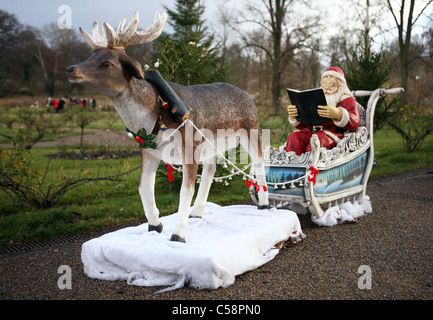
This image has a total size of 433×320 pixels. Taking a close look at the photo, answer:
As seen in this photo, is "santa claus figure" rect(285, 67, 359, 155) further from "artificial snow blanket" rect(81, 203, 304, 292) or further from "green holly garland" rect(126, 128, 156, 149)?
"green holly garland" rect(126, 128, 156, 149)

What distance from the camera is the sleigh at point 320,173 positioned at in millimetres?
4449

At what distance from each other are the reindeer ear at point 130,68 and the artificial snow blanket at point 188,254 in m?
1.40

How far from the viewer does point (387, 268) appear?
3.33 m

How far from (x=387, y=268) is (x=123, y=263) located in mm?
2357

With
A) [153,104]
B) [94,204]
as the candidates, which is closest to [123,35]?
[153,104]

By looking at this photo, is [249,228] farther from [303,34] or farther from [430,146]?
[303,34]

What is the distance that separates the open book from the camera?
4.55m

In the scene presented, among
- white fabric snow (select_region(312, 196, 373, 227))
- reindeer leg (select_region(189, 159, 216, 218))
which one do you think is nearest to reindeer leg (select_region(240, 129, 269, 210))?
reindeer leg (select_region(189, 159, 216, 218))

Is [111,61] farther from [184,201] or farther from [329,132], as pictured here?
[329,132]

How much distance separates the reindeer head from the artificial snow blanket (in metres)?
1.30

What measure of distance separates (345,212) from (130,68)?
343 centimetres

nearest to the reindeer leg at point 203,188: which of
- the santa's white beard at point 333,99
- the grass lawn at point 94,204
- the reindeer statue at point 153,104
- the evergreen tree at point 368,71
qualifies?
the reindeer statue at point 153,104

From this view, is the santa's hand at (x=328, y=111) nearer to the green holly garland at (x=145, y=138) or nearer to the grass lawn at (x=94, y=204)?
the grass lawn at (x=94, y=204)

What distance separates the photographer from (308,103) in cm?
467
